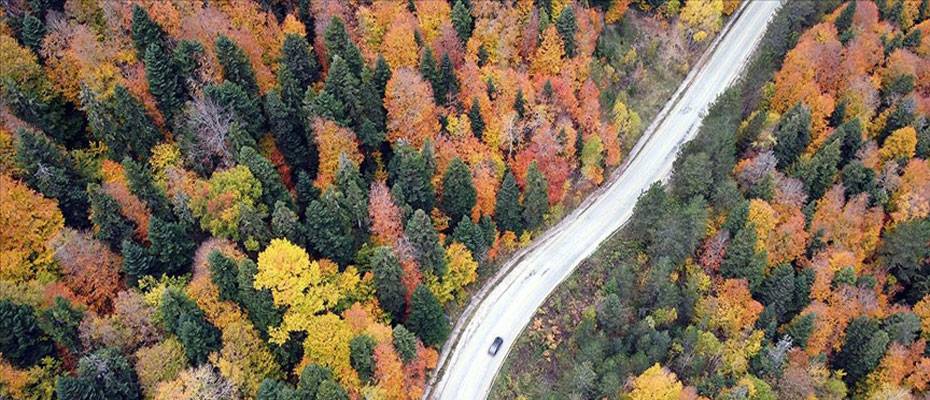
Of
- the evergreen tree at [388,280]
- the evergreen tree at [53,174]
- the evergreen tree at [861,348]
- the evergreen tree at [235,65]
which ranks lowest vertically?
the evergreen tree at [861,348]

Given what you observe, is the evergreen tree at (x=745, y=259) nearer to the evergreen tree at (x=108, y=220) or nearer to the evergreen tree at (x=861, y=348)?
the evergreen tree at (x=861, y=348)

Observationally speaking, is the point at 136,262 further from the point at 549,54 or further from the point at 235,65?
the point at 549,54

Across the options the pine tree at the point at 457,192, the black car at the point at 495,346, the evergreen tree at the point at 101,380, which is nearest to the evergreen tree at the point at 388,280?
the pine tree at the point at 457,192

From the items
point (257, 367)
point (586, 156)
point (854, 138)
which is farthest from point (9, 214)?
point (854, 138)

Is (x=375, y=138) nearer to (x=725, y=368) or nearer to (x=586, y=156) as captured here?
(x=586, y=156)

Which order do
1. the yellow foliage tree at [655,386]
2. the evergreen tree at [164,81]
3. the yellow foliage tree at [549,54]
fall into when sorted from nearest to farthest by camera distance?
the yellow foliage tree at [655,386] < the evergreen tree at [164,81] < the yellow foliage tree at [549,54]

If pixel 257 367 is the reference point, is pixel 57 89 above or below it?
above

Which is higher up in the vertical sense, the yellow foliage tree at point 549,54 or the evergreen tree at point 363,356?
the yellow foliage tree at point 549,54
